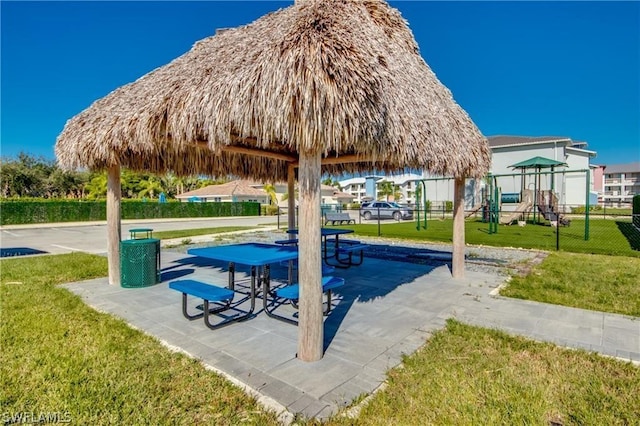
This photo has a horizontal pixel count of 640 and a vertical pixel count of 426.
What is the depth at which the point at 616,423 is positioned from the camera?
2.58m

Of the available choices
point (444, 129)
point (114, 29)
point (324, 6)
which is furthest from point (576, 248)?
point (114, 29)

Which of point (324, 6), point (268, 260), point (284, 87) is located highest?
point (324, 6)

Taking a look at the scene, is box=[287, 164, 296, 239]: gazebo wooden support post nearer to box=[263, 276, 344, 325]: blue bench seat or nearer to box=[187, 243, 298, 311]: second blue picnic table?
box=[187, 243, 298, 311]: second blue picnic table

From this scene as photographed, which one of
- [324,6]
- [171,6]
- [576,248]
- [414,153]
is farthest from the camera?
[576,248]

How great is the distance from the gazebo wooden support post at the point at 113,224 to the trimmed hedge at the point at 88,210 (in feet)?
79.0

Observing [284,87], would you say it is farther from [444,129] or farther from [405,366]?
[444,129]

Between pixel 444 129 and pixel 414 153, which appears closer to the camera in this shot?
pixel 414 153

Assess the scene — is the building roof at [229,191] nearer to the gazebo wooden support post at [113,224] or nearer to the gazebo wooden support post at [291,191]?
the gazebo wooden support post at [291,191]

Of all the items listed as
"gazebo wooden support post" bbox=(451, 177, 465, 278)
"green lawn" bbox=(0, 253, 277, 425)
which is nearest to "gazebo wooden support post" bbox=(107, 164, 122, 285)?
"green lawn" bbox=(0, 253, 277, 425)

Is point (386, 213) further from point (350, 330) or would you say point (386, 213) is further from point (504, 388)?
point (504, 388)

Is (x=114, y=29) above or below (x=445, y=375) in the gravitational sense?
above

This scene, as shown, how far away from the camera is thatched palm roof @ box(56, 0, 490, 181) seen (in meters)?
3.19

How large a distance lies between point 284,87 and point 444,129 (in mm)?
3460

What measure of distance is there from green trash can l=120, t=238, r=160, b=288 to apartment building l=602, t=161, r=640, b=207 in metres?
86.7
